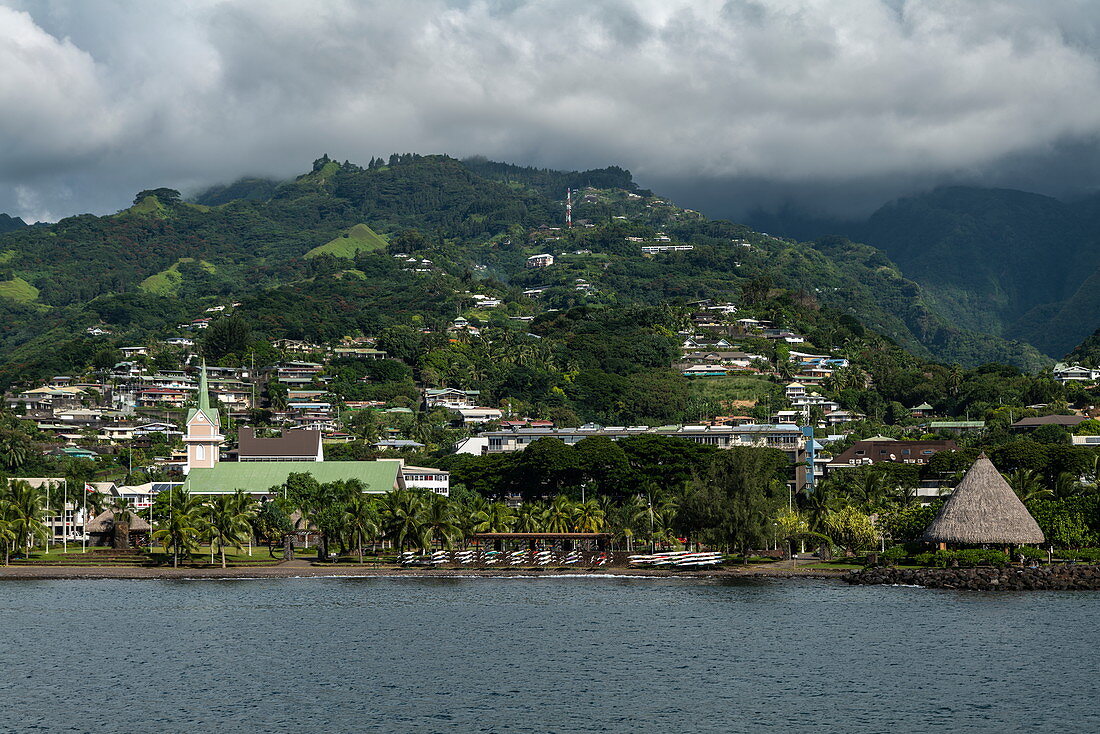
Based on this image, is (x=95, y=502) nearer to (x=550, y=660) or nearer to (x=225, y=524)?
(x=225, y=524)

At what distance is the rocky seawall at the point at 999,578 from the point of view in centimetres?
9300

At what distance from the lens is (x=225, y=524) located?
109 m

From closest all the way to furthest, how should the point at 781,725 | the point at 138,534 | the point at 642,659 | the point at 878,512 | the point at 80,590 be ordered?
the point at 781,725, the point at 642,659, the point at 80,590, the point at 878,512, the point at 138,534

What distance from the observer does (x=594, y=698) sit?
188 ft

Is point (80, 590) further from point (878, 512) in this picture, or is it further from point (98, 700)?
point (878, 512)

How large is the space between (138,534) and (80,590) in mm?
29776

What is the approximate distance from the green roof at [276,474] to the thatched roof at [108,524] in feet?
38.4

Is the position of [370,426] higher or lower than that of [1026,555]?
higher

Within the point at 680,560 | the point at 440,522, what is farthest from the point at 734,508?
the point at 440,522

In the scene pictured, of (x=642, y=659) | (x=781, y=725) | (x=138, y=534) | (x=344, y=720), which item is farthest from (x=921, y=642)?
(x=138, y=534)

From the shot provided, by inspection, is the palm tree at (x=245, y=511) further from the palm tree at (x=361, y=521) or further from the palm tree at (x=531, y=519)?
the palm tree at (x=531, y=519)

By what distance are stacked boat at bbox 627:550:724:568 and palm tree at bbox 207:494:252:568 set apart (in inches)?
1270

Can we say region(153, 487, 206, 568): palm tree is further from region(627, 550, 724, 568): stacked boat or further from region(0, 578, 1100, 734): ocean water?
region(627, 550, 724, 568): stacked boat

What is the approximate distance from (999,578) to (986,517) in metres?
6.37
